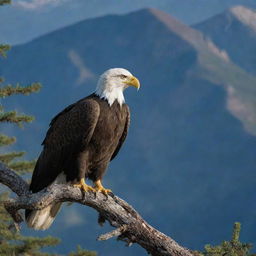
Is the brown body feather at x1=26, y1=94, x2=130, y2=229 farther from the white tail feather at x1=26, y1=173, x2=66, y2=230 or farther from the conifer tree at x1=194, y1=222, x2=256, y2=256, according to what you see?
the conifer tree at x1=194, y1=222, x2=256, y2=256

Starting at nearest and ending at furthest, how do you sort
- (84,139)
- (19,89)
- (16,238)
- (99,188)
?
A: (99,188), (84,139), (19,89), (16,238)

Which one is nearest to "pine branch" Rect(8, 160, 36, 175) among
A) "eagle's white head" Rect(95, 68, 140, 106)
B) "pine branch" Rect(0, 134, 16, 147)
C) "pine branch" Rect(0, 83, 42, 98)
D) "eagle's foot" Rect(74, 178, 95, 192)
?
"pine branch" Rect(0, 134, 16, 147)

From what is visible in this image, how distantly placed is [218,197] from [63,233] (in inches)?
1570

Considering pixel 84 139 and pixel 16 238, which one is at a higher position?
pixel 16 238

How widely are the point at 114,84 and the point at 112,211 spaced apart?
194cm

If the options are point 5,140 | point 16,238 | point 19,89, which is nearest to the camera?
point 19,89

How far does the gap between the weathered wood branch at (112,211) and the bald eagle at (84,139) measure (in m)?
0.76

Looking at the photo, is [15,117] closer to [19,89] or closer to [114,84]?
[19,89]

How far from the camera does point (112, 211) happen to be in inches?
301

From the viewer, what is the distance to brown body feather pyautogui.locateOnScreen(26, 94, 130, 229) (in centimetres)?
873

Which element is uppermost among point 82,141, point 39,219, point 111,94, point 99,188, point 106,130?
point 111,94

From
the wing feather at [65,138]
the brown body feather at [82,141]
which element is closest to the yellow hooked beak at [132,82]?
the brown body feather at [82,141]

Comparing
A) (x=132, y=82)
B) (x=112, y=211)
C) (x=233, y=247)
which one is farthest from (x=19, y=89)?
(x=233, y=247)

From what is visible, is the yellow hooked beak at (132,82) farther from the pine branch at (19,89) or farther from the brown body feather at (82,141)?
the pine branch at (19,89)
